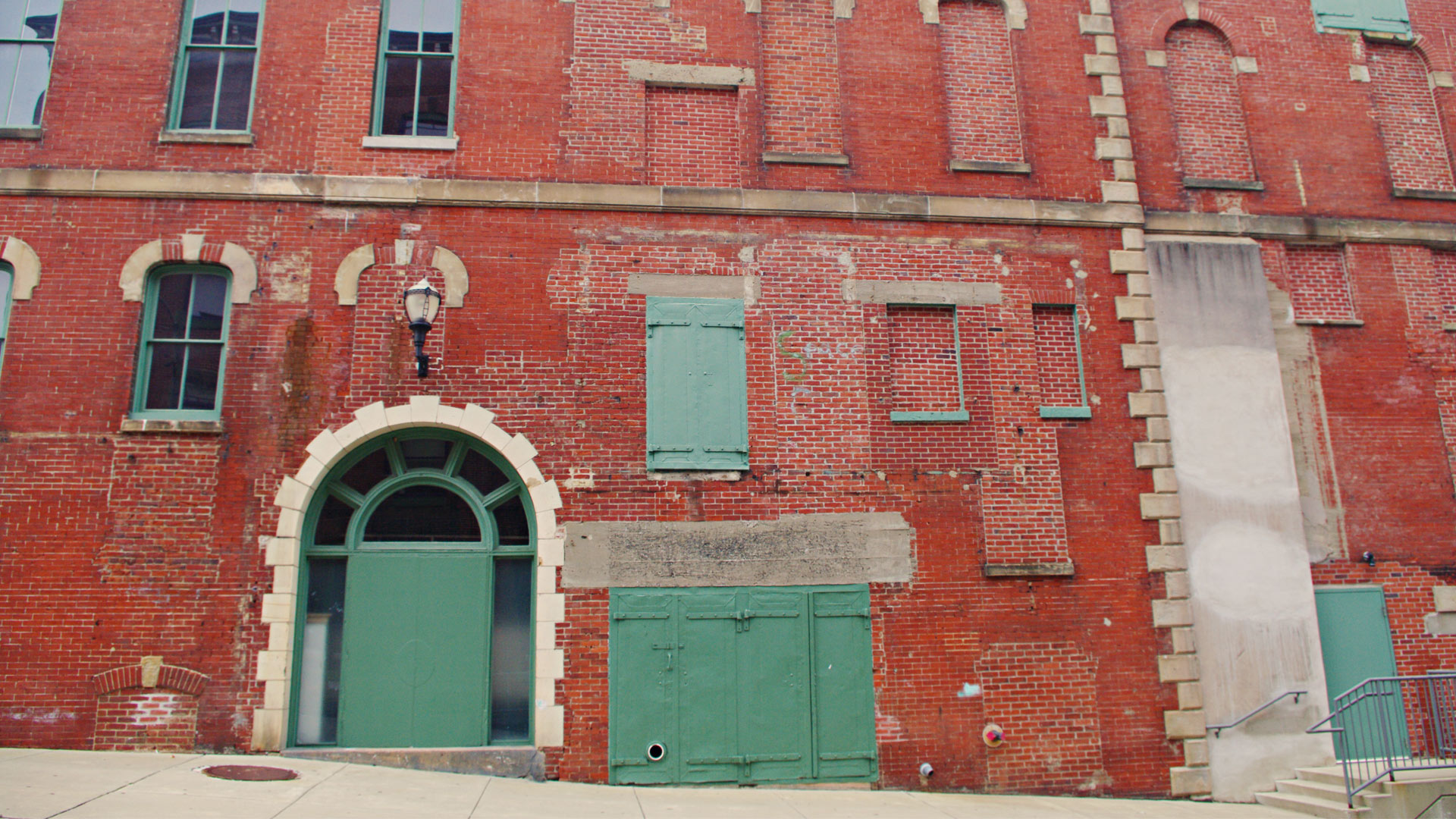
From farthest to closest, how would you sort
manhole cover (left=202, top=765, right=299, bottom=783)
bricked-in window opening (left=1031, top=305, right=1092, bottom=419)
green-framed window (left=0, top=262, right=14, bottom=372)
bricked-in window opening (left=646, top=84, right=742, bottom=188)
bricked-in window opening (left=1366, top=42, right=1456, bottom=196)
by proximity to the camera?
bricked-in window opening (left=1366, top=42, right=1456, bottom=196) → bricked-in window opening (left=646, top=84, right=742, bottom=188) → bricked-in window opening (left=1031, top=305, right=1092, bottom=419) → green-framed window (left=0, top=262, right=14, bottom=372) → manhole cover (left=202, top=765, right=299, bottom=783)

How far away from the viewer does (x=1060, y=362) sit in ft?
36.8

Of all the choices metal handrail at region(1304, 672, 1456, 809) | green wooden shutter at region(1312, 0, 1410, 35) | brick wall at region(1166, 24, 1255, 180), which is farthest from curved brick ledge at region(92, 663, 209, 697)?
green wooden shutter at region(1312, 0, 1410, 35)

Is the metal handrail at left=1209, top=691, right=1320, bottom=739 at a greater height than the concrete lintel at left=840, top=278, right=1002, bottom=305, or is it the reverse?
the concrete lintel at left=840, top=278, right=1002, bottom=305

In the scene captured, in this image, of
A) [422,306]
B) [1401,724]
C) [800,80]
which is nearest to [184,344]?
[422,306]

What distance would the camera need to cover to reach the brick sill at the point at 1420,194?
12570 mm

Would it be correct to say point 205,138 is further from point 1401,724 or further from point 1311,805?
point 1401,724

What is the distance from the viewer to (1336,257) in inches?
488

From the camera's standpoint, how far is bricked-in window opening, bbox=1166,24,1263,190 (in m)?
12.3

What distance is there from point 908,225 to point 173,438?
340 inches

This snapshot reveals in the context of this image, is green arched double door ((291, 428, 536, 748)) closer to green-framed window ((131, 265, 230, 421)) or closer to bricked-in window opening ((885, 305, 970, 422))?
green-framed window ((131, 265, 230, 421))

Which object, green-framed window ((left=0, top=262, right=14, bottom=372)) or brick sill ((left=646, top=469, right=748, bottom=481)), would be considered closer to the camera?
A: green-framed window ((left=0, top=262, right=14, bottom=372))

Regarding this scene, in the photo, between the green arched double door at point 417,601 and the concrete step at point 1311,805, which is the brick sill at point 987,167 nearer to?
the green arched double door at point 417,601

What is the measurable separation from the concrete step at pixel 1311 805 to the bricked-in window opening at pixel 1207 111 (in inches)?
294

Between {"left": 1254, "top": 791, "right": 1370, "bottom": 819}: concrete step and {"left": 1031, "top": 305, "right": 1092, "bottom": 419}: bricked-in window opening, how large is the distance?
4553mm
